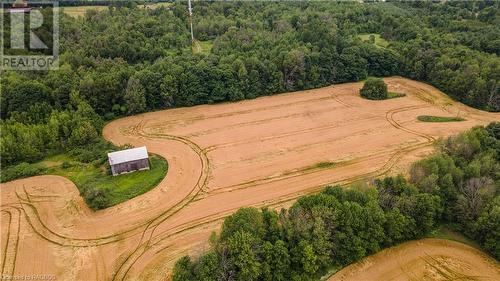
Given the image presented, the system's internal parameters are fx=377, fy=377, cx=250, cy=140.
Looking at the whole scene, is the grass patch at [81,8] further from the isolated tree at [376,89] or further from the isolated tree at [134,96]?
the isolated tree at [376,89]

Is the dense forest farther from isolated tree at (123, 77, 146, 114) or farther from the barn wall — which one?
the barn wall

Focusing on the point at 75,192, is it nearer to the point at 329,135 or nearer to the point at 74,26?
the point at 329,135

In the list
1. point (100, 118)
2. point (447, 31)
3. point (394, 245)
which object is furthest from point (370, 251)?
point (447, 31)

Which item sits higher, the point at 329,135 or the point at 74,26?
the point at 74,26

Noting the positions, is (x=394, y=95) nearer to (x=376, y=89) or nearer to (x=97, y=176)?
(x=376, y=89)

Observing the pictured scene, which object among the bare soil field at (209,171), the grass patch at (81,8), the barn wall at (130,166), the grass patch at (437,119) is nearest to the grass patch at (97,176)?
the barn wall at (130,166)

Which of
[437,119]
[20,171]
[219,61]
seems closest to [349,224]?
[437,119]
